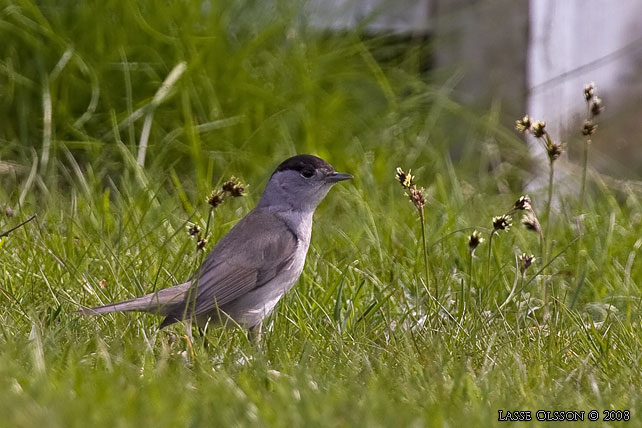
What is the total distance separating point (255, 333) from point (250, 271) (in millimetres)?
307

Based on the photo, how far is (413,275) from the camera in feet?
14.6

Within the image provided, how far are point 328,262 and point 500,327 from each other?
0.96 m

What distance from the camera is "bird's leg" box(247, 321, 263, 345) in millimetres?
3833

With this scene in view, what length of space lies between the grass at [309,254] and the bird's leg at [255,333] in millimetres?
78

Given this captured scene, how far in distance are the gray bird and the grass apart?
3.7 inches

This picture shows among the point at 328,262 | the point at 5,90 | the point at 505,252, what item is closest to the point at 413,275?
the point at 328,262

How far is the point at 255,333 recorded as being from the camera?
12.8 ft

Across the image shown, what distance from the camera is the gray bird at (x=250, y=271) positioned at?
149 inches

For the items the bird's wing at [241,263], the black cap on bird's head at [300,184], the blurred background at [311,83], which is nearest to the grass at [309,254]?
the blurred background at [311,83]

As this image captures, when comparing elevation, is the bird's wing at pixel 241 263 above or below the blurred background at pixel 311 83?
below

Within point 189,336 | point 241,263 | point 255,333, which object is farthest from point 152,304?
point 241,263

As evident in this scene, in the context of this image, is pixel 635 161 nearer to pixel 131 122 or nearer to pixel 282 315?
pixel 131 122

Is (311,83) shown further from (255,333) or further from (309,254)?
(255,333)

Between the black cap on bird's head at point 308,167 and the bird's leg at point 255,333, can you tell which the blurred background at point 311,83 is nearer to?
the black cap on bird's head at point 308,167
